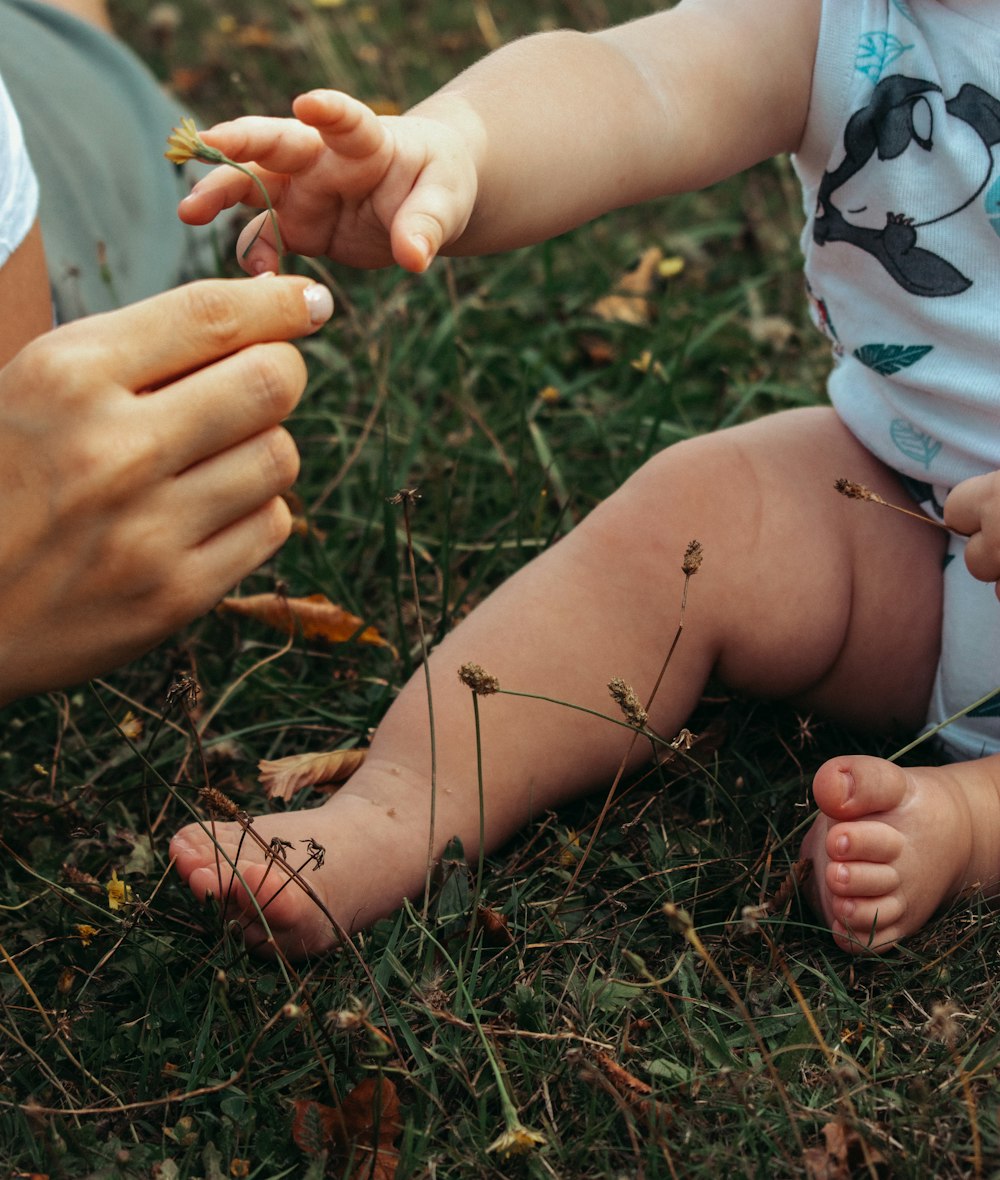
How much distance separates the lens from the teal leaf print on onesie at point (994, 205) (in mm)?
1290

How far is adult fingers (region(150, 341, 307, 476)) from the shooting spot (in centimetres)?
91

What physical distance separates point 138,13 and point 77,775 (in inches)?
106

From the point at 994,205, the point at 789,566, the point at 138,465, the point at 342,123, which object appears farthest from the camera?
the point at 789,566

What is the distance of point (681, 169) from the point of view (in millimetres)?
1346

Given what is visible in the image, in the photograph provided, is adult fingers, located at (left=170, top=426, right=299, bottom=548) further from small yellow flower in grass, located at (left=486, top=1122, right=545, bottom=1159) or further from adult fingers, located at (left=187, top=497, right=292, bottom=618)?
small yellow flower in grass, located at (left=486, top=1122, right=545, bottom=1159)

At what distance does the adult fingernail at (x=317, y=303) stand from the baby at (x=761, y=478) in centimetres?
13

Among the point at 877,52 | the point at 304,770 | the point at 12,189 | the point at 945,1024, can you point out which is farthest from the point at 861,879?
the point at 12,189

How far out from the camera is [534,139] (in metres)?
1.22

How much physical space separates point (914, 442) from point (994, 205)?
10.2 inches

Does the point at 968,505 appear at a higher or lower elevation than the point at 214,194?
lower

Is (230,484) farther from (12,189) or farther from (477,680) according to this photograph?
(12,189)

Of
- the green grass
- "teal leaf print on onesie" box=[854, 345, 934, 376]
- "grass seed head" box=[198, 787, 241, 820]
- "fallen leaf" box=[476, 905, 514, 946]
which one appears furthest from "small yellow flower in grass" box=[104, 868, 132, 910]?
"teal leaf print on onesie" box=[854, 345, 934, 376]

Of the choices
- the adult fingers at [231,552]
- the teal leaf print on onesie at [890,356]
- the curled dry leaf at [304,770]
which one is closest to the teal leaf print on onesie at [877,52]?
the teal leaf print on onesie at [890,356]

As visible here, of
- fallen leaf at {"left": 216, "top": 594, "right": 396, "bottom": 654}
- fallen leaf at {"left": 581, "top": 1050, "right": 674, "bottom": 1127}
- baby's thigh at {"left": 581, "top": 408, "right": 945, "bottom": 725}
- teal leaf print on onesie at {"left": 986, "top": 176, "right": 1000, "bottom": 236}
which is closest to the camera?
fallen leaf at {"left": 581, "top": 1050, "right": 674, "bottom": 1127}
